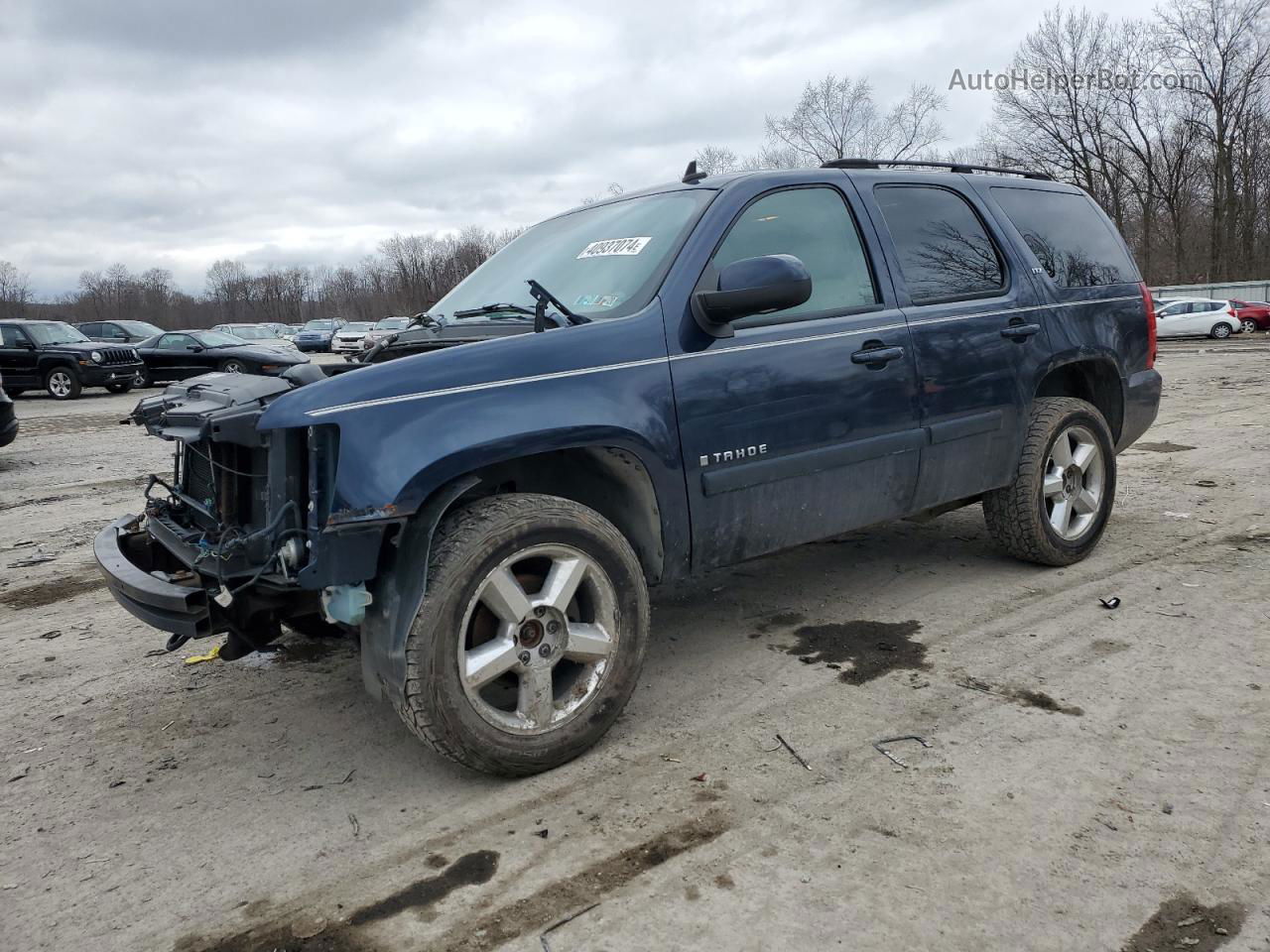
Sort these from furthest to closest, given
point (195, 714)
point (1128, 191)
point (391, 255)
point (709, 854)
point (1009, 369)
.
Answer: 1. point (391, 255)
2. point (1128, 191)
3. point (1009, 369)
4. point (195, 714)
5. point (709, 854)

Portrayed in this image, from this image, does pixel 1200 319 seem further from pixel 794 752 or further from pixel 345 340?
pixel 345 340

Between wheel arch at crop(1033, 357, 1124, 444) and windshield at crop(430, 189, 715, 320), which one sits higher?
windshield at crop(430, 189, 715, 320)

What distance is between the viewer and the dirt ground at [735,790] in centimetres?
226

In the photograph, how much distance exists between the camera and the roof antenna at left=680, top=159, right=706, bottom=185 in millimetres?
3848

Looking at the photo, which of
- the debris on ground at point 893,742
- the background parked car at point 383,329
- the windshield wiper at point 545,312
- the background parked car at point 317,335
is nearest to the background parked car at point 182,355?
the background parked car at point 383,329

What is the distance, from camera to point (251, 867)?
8.38ft

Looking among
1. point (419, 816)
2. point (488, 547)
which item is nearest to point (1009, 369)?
point (488, 547)

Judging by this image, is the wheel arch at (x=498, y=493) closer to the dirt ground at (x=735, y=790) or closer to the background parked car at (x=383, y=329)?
the dirt ground at (x=735, y=790)

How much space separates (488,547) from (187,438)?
43.6 inches

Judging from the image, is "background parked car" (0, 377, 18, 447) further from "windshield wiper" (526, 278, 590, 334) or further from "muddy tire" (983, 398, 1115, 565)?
"muddy tire" (983, 398, 1115, 565)

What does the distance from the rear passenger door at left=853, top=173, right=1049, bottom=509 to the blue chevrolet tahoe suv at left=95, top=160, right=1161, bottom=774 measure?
0.05ft

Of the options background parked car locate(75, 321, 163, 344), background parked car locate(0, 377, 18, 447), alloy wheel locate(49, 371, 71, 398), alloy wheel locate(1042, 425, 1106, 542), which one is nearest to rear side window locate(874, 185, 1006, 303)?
alloy wheel locate(1042, 425, 1106, 542)

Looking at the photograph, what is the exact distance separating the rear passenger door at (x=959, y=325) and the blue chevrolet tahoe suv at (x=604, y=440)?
0.01m

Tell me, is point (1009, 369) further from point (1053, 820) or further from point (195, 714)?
point (195, 714)
